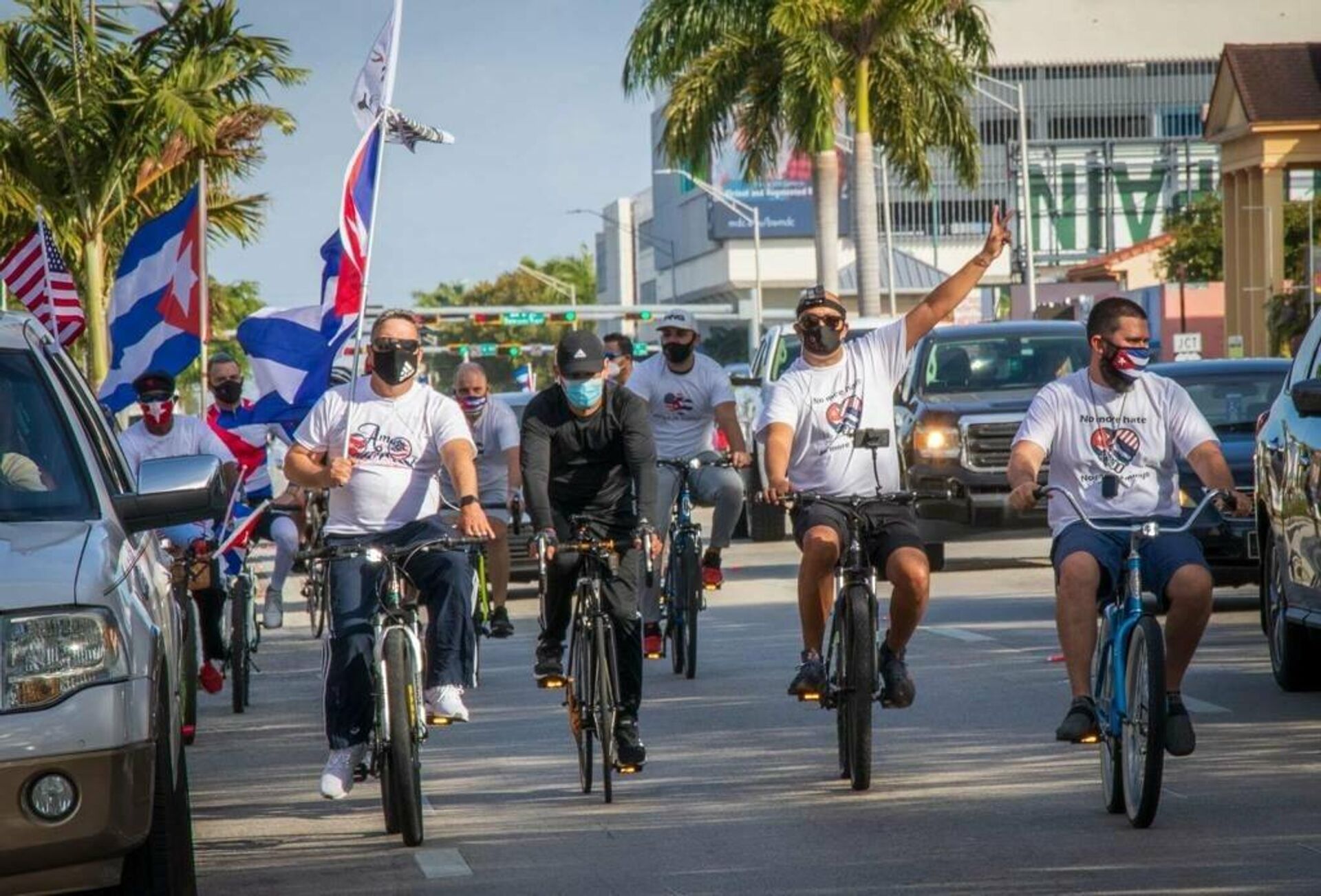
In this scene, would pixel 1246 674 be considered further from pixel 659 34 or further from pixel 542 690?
pixel 659 34

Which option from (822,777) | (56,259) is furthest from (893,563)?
(56,259)

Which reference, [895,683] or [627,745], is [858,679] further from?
[627,745]

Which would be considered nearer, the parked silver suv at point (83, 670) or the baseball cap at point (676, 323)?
the parked silver suv at point (83, 670)

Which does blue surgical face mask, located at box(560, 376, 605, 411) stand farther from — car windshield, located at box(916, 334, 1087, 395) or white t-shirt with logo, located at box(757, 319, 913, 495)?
car windshield, located at box(916, 334, 1087, 395)

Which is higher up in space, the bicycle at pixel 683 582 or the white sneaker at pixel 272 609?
the bicycle at pixel 683 582

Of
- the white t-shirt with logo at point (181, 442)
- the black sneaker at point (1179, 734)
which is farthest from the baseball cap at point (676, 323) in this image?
the black sneaker at point (1179, 734)

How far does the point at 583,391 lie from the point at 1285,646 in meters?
4.14

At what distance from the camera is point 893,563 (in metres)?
10.5

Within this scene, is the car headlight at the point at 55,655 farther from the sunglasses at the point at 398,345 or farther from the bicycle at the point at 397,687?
the sunglasses at the point at 398,345

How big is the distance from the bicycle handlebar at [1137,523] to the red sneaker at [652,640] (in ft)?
13.7

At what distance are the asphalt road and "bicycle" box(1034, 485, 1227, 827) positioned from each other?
0.45ft

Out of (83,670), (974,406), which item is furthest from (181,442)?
(974,406)

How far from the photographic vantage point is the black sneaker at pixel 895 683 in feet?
33.8

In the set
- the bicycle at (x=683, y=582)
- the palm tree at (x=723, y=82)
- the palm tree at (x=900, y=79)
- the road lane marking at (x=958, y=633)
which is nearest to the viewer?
the bicycle at (x=683, y=582)
